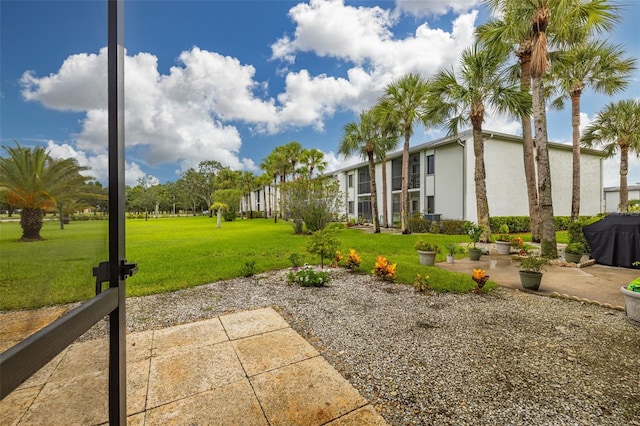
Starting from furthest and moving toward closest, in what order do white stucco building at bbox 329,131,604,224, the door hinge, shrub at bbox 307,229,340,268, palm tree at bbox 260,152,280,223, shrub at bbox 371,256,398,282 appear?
1. palm tree at bbox 260,152,280,223
2. white stucco building at bbox 329,131,604,224
3. shrub at bbox 307,229,340,268
4. shrub at bbox 371,256,398,282
5. the door hinge

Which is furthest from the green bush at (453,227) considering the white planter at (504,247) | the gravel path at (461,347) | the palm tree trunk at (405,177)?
the gravel path at (461,347)

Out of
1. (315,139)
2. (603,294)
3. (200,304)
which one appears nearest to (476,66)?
(603,294)

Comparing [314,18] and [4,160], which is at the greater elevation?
A: [314,18]

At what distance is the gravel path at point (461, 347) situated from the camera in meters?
2.11

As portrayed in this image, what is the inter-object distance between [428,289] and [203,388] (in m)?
4.17

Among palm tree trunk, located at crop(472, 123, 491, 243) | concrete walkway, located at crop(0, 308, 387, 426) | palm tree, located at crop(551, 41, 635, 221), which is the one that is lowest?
concrete walkway, located at crop(0, 308, 387, 426)

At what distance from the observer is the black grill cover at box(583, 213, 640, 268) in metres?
6.99

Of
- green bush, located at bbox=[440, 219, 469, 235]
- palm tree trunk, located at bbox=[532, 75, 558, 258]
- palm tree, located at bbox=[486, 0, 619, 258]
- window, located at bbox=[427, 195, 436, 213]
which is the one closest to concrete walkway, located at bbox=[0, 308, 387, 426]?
palm tree trunk, located at bbox=[532, 75, 558, 258]

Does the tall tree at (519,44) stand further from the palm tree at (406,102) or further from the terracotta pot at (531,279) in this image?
the terracotta pot at (531,279)

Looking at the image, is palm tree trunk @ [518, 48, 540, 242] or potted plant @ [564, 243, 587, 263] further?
palm tree trunk @ [518, 48, 540, 242]

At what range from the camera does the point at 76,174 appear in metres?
1.09

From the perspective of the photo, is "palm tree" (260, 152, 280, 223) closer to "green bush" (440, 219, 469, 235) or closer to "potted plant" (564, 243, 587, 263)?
"green bush" (440, 219, 469, 235)

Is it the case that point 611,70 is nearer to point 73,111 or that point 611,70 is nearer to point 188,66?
point 188,66

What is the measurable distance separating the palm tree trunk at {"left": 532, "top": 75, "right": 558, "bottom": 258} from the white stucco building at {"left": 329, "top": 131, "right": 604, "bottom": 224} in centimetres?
707
